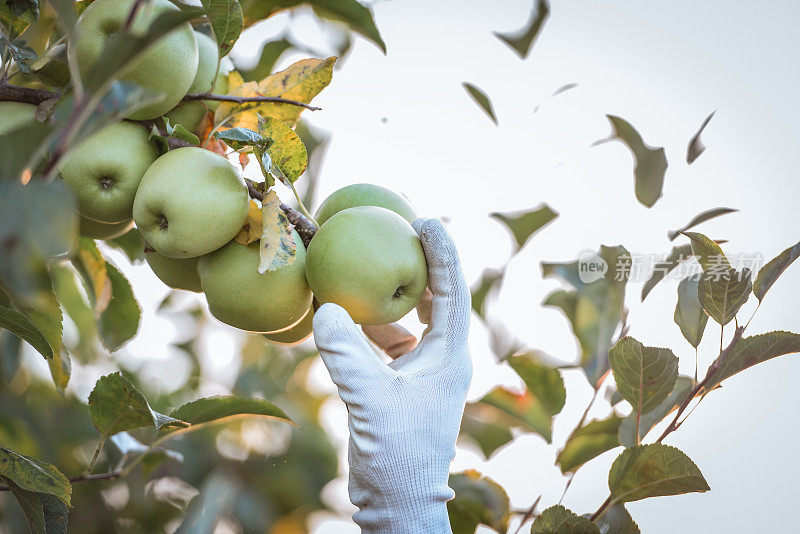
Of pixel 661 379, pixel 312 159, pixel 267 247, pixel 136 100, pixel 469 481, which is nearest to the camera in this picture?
pixel 136 100

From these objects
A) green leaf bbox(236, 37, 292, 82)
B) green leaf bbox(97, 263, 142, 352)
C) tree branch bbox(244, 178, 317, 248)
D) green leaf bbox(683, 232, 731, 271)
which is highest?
green leaf bbox(683, 232, 731, 271)

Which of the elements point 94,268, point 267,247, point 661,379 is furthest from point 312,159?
point 661,379

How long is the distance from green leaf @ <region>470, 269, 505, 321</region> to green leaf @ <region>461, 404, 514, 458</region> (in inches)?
5.0

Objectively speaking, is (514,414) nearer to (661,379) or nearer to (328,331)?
(661,379)

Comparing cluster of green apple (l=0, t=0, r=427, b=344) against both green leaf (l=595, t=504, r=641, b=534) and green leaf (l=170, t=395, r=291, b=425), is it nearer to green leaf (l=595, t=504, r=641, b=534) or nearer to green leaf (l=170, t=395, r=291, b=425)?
green leaf (l=170, t=395, r=291, b=425)

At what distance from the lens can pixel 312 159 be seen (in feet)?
2.94

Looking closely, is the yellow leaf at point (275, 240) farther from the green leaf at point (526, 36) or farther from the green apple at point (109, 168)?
the green leaf at point (526, 36)

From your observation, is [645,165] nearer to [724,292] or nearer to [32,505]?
[724,292]

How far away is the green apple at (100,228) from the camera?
624 mm

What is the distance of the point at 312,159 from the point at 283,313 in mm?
362

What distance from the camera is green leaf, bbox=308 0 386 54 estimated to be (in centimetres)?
69

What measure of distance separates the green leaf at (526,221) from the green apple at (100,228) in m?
0.47

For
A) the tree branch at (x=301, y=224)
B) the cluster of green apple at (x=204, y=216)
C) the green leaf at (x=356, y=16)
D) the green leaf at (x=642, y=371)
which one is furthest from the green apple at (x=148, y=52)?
the green leaf at (x=642, y=371)

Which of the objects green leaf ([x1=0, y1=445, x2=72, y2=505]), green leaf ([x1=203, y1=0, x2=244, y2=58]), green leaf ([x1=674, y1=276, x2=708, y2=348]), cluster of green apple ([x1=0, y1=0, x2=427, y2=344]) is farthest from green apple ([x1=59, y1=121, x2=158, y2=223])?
green leaf ([x1=674, y1=276, x2=708, y2=348])
